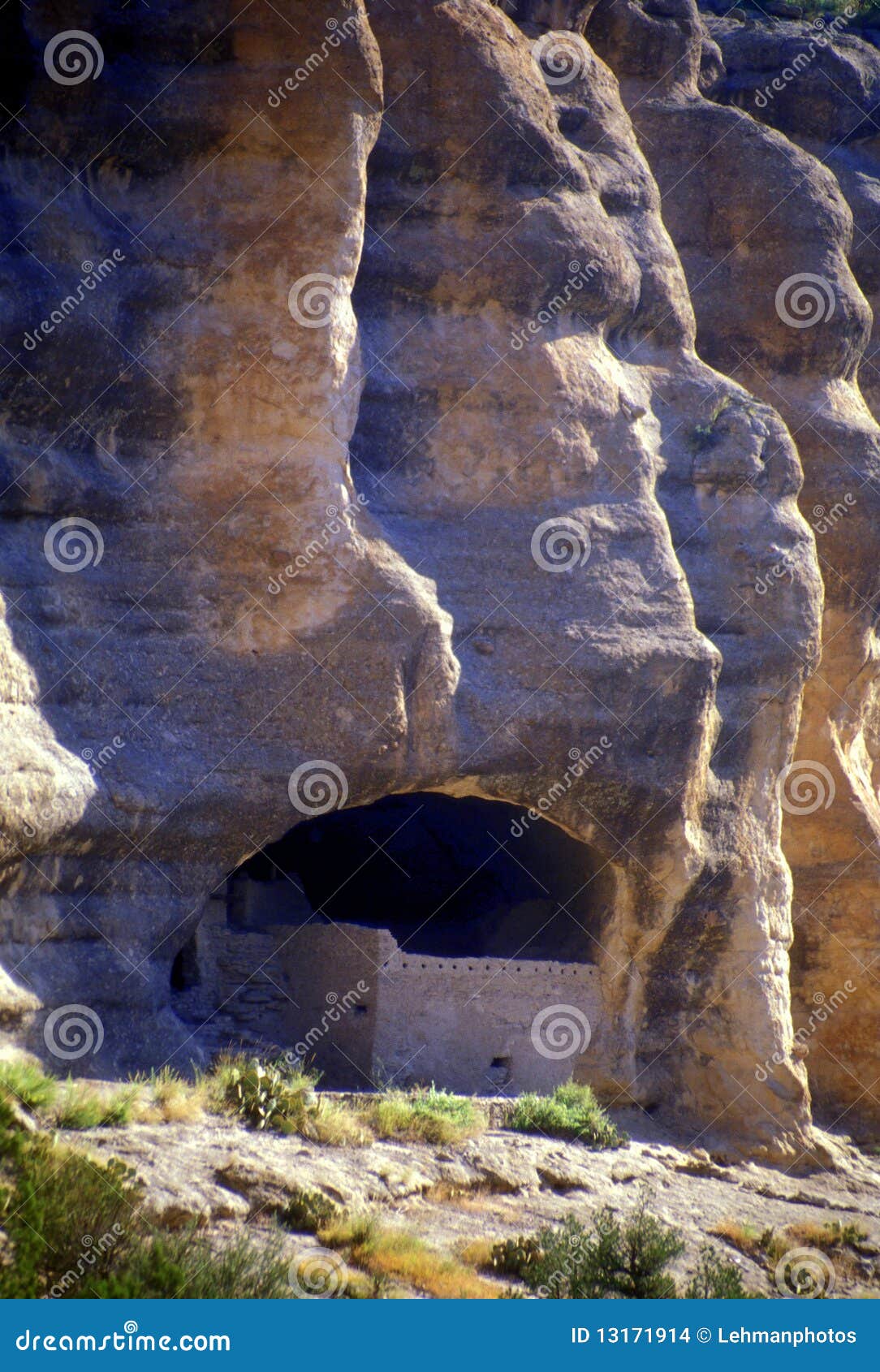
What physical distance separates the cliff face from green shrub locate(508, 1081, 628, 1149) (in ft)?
6.12

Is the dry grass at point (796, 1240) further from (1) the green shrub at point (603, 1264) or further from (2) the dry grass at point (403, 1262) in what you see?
(2) the dry grass at point (403, 1262)

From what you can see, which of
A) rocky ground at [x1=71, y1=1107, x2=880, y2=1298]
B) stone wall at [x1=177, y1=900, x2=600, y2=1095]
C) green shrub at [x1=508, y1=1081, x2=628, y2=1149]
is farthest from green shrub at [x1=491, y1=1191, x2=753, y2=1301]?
stone wall at [x1=177, y1=900, x2=600, y2=1095]

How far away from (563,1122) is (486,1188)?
2.23 m

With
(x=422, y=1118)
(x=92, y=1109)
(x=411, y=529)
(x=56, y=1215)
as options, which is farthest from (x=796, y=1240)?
(x=411, y=529)

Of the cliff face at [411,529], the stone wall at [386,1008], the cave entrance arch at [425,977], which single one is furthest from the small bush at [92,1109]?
the cave entrance arch at [425,977]

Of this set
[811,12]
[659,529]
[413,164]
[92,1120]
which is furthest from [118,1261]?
[811,12]

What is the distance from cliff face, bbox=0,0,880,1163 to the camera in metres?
15.5

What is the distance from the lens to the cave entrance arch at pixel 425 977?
17125mm

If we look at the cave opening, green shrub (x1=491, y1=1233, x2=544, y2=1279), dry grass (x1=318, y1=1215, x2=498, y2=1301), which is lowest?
the cave opening

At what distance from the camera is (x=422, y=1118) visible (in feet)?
48.9

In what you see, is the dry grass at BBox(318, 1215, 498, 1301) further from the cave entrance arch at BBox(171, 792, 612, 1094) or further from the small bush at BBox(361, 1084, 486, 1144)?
the cave entrance arch at BBox(171, 792, 612, 1094)

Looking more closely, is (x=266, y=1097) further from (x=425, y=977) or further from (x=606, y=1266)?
(x=425, y=977)

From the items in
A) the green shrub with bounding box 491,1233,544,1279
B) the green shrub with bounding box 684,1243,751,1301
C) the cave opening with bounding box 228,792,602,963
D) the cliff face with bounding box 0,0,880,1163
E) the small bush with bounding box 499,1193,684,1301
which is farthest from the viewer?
the cave opening with bounding box 228,792,602,963

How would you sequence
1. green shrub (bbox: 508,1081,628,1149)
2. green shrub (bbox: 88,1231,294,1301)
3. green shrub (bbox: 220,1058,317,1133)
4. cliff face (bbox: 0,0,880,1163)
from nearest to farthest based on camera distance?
green shrub (bbox: 88,1231,294,1301) → green shrub (bbox: 220,1058,317,1133) → cliff face (bbox: 0,0,880,1163) → green shrub (bbox: 508,1081,628,1149)
